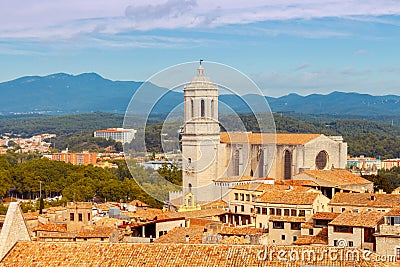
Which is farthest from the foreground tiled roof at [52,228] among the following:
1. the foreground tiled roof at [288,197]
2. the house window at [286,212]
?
the house window at [286,212]

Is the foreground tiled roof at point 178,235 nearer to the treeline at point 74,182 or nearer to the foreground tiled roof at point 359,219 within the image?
the foreground tiled roof at point 359,219

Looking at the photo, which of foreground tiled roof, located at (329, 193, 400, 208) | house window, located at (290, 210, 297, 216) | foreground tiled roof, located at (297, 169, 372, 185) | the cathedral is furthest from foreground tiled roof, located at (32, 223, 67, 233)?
the cathedral

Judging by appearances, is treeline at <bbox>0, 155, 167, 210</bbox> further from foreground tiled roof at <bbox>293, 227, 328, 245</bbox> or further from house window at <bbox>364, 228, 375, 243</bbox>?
house window at <bbox>364, 228, 375, 243</bbox>

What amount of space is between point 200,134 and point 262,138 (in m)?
4.61

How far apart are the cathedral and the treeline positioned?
3.61 m

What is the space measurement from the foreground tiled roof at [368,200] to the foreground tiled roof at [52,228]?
12.0 m

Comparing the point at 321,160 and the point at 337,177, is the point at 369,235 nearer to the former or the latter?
the point at 337,177

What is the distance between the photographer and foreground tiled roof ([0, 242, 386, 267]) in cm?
1436

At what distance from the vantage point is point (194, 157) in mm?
58312

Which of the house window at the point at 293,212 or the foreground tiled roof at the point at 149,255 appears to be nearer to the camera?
the foreground tiled roof at the point at 149,255

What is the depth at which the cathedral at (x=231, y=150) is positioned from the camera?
5612 cm

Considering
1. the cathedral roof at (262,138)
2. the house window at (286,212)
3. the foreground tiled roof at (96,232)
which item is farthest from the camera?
the cathedral roof at (262,138)

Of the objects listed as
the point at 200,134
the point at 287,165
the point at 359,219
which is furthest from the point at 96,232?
the point at 287,165

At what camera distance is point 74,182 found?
72.4 metres
